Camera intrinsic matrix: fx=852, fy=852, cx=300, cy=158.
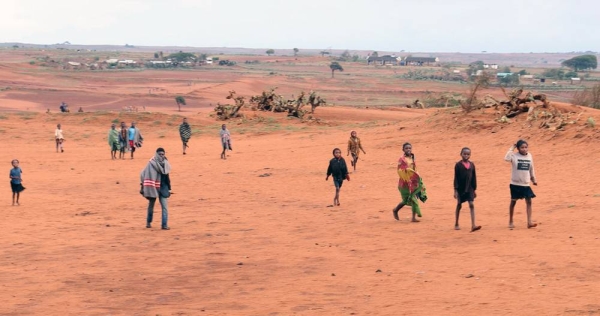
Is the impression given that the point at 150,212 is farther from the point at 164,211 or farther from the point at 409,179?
the point at 409,179

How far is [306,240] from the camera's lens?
48.2ft

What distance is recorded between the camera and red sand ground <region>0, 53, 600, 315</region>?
10320 mm

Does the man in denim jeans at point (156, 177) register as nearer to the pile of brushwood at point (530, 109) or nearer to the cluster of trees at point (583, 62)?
the pile of brushwood at point (530, 109)

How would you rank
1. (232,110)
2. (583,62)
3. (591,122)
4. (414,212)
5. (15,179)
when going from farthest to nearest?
(583,62)
(232,110)
(591,122)
(15,179)
(414,212)

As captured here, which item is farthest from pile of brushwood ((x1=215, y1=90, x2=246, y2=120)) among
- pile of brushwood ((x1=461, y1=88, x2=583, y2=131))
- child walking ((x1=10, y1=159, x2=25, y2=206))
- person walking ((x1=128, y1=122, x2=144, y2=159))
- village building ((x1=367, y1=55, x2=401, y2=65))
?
village building ((x1=367, y1=55, x2=401, y2=65))

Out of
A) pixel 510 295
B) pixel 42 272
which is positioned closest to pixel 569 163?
pixel 510 295

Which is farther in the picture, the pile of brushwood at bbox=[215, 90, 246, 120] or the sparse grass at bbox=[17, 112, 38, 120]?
the sparse grass at bbox=[17, 112, 38, 120]

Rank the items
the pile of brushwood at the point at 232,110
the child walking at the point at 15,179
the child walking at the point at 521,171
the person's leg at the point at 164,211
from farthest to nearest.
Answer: the pile of brushwood at the point at 232,110
the child walking at the point at 15,179
the person's leg at the point at 164,211
the child walking at the point at 521,171

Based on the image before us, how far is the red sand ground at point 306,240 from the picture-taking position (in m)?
10.3

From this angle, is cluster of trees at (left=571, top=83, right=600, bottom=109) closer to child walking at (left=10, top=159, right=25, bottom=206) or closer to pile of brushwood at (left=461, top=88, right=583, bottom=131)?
pile of brushwood at (left=461, top=88, right=583, bottom=131)

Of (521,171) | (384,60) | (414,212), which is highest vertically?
(521,171)

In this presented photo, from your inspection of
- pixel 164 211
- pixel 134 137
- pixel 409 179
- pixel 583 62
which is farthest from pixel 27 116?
pixel 583 62

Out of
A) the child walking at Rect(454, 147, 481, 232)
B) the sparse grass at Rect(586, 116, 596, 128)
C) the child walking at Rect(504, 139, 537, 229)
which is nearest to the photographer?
the child walking at Rect(504, 139, 537, 229)

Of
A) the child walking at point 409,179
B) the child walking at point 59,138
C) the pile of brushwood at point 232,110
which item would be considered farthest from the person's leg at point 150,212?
the pile of brushwood at point 232,110
